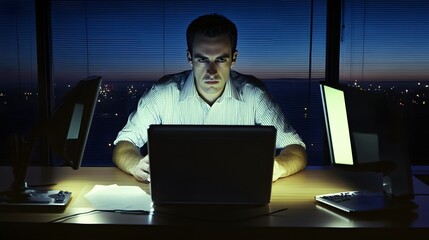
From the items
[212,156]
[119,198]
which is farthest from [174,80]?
[212,156]

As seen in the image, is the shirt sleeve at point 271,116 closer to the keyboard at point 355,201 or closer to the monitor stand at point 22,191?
the keyboard at point 355,201

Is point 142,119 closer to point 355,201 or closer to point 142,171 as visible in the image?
point 142,171

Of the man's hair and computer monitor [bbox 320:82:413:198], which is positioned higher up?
the man's hair

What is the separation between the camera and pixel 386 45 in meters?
3.53

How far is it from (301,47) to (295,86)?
0.28 meters

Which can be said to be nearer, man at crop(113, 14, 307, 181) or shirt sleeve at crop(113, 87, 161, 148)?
shirt sleeve at crop(113, 87, 161, 148)

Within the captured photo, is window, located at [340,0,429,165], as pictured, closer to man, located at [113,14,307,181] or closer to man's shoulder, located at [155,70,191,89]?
man, located at [113,14,307,181]

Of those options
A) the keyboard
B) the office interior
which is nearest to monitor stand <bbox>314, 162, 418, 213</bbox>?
the keyboard

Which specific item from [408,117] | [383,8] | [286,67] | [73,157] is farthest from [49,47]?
[408,117]

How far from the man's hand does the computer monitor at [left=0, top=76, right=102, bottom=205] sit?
0.34 m

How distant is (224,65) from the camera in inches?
115

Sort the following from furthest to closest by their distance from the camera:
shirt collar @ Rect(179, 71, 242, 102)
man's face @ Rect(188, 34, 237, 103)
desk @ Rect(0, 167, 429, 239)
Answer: shirt collar @ Rect(179, 71, 242, 102), man's face @ Rect(188, 34, 237, 103), desk @ Rect(0, 167, 429, 239)

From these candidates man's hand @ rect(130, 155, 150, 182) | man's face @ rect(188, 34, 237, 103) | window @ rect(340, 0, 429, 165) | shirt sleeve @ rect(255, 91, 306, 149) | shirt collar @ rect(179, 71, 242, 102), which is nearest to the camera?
man's hand @ rect(130, 155, 150, 182)

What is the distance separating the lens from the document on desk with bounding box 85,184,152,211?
1.79 metres
